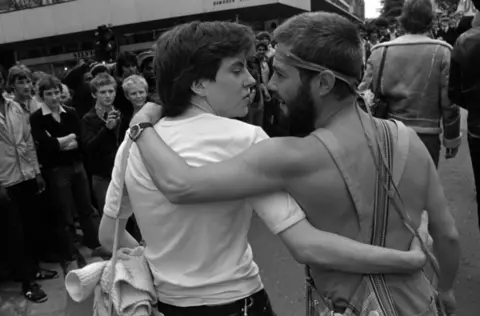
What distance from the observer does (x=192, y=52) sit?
1.42 metres

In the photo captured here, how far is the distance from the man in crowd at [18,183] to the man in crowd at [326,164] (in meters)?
3.23

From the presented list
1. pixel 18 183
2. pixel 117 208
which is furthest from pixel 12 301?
pixel 117 208

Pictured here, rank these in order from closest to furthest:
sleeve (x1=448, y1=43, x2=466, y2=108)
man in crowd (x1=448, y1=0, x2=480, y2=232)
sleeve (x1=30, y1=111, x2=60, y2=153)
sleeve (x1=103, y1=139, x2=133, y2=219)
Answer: sleeve (x1=103, y1=139, x2=133, y2=219), man in crowd (x1=448, y1=0, x2=480, y2=232), sleeve (x1=448, y1=43, x2=466, y2=108), sleeve (x1=30, y1=111, x2=60, y2=153)

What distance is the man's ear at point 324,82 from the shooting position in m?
1.34

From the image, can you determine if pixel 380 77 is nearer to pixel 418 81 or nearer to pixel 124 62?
pixel 418 81

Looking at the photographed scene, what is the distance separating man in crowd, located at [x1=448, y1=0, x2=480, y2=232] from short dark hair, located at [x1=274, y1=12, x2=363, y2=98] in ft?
6.03


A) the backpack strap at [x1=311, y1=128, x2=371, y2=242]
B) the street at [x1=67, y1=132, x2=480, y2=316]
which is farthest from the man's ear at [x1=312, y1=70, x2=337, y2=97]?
the street at [x1=67, y1=132, x2=480, y2=316]

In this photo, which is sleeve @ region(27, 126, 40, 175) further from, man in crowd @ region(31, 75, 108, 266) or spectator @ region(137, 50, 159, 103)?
spectator @ region(137, 50, 159, 103)

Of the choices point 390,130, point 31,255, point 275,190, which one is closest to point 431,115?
point 390,130

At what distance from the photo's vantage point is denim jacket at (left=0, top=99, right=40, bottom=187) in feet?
13.9

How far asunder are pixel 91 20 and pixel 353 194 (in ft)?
112

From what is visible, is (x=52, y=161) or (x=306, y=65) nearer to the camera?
(x=306, y=65)

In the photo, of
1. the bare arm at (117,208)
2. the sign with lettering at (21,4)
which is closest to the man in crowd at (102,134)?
the bare arm at (117,208)

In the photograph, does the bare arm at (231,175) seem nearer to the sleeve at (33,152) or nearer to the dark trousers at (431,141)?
the dark trousers at (431,141)
